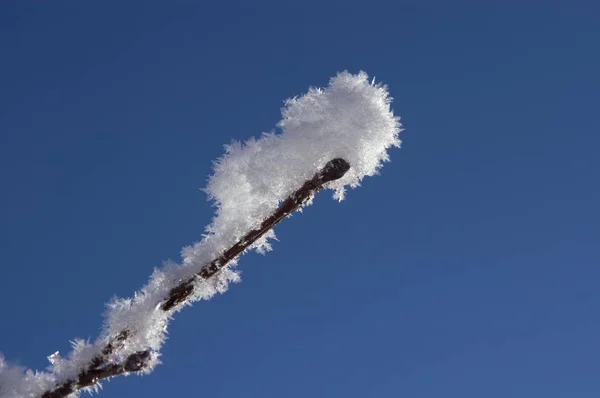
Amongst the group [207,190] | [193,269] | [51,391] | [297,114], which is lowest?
[51,391]

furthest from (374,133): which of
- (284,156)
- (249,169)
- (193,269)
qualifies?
(193,269)

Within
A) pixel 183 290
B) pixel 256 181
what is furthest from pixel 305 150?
pixel 183 290

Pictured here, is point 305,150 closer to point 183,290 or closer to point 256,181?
point 256,181

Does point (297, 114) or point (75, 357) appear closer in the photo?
point (75, 357)

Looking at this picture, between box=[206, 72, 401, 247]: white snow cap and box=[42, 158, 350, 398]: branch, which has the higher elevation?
box=[206, 72, 401, 247]: white snow cap

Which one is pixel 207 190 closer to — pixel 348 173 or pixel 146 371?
pixel 348 173

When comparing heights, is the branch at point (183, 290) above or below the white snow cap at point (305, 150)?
below
